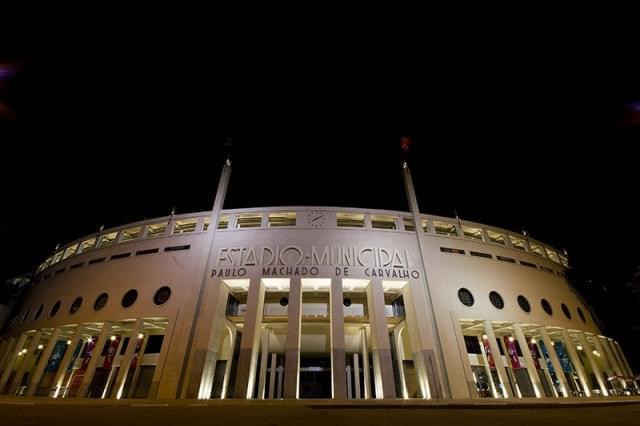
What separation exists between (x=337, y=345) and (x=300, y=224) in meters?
9.10

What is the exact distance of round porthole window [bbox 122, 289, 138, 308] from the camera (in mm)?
19953

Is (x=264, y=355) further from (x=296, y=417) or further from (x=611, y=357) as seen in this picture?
(x=611, y=357)

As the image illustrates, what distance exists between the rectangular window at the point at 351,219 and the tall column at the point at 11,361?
89.5 ft

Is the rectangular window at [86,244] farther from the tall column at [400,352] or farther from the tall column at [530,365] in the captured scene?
the tall column at [530,365]

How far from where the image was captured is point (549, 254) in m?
→ 28.6

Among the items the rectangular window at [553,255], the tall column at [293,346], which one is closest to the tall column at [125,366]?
the tall column at [293,346]

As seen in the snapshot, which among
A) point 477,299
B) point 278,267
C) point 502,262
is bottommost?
point 477,299

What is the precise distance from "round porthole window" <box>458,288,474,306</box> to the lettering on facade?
3602mm

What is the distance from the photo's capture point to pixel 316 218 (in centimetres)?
2245

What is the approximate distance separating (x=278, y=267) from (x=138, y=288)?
10.3m

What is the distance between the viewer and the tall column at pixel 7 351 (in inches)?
902

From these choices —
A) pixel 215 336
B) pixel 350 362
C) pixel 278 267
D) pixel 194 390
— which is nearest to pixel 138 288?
pixel 215 336

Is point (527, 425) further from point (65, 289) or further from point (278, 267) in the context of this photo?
point (65, 289)

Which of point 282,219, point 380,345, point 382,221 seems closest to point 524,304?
point 382,221
